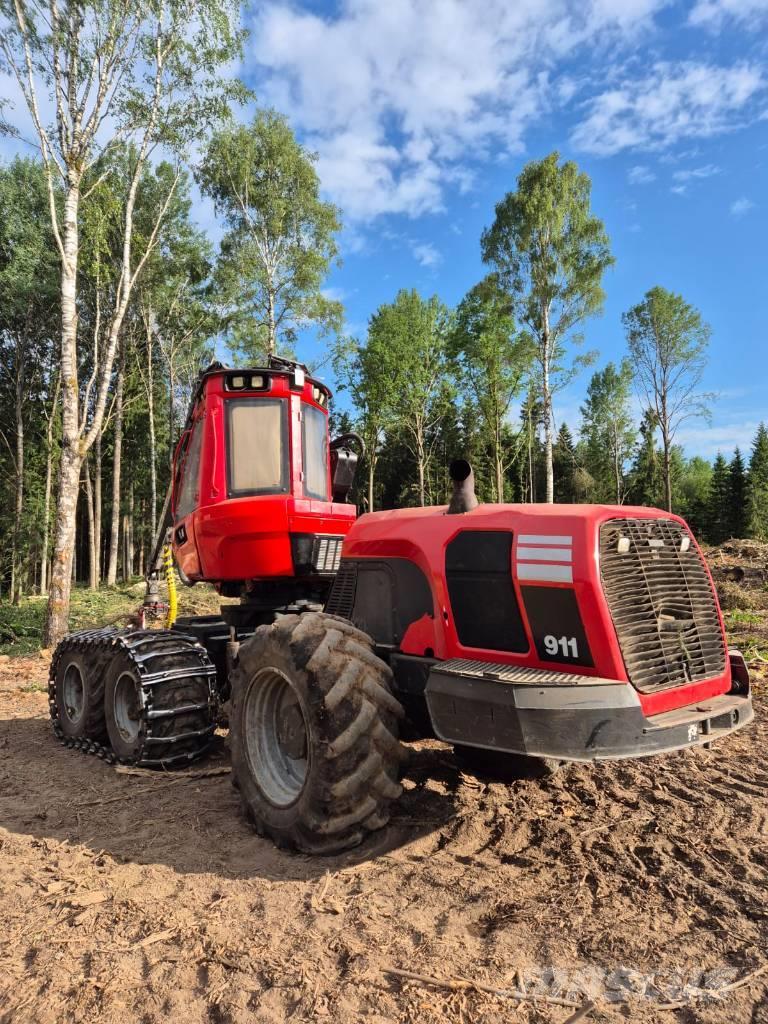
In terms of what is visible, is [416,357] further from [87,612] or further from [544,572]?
[544,572]

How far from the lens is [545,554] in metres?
3.15

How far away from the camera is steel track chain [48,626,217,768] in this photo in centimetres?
481

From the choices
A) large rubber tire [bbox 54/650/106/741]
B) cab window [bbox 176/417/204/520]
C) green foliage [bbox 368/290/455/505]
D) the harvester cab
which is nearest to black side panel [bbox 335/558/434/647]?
the harvester cab

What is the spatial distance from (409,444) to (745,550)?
2219 cm

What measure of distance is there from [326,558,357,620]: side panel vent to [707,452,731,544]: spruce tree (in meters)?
49.0

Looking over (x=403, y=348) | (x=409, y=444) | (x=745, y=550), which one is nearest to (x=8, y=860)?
(x=745, y=550)

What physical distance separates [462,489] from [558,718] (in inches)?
52.1

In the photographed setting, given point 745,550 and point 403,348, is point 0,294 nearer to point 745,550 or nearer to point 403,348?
point 403,348

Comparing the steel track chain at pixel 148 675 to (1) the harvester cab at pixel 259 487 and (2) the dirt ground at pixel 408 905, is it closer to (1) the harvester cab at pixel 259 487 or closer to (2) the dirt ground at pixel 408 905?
(2) the dirt ground at pixel 408 905

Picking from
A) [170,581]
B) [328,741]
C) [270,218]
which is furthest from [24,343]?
[328,741]

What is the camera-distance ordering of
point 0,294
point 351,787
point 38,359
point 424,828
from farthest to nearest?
point 38,359, point 0,294, point 424,828, point 351,787

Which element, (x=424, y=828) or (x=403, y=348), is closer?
(x=424, y=828)

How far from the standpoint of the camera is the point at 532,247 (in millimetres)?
27938

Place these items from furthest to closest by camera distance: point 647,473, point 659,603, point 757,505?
point 647,473 → point 757,505 → point 659,603
